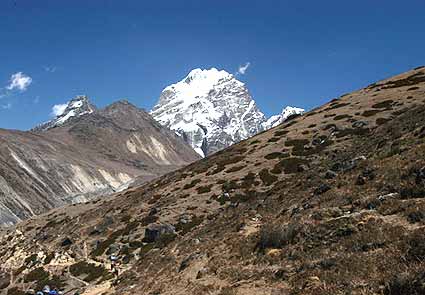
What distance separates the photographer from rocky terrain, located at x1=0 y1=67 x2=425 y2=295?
1402 centimetres

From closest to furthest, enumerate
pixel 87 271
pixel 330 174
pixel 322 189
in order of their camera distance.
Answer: pixel 322 189 < pixel 330 174 < pixel 87 271

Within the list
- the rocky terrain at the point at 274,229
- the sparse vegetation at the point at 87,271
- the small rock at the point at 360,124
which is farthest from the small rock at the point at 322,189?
the small rock at the point at 360,124

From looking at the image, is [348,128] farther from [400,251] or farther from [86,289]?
[400,251]

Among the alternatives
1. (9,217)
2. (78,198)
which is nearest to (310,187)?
(9,217)

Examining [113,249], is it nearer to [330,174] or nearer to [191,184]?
[191,184]

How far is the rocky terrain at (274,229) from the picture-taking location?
14023 millimetres

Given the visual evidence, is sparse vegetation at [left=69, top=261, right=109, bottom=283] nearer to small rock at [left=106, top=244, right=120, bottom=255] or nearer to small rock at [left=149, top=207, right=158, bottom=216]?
small rock at [left=106, top=244, right=120, bottom=255]

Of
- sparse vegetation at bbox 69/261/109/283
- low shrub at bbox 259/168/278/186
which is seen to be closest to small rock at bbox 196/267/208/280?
sparse vegetation at bbox 69/261/109/283

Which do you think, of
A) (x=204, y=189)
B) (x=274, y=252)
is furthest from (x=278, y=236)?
(x=204, y=189)

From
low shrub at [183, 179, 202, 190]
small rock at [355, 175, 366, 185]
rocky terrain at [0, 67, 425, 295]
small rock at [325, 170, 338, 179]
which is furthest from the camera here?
low shrub at [183, 179, 202, 190]

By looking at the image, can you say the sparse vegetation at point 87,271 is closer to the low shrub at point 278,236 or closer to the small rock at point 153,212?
the small rock at point 153,212

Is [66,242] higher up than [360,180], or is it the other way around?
[66,242]

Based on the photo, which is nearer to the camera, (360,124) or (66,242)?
(66,242)

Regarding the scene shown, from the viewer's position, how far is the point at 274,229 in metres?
18.9
